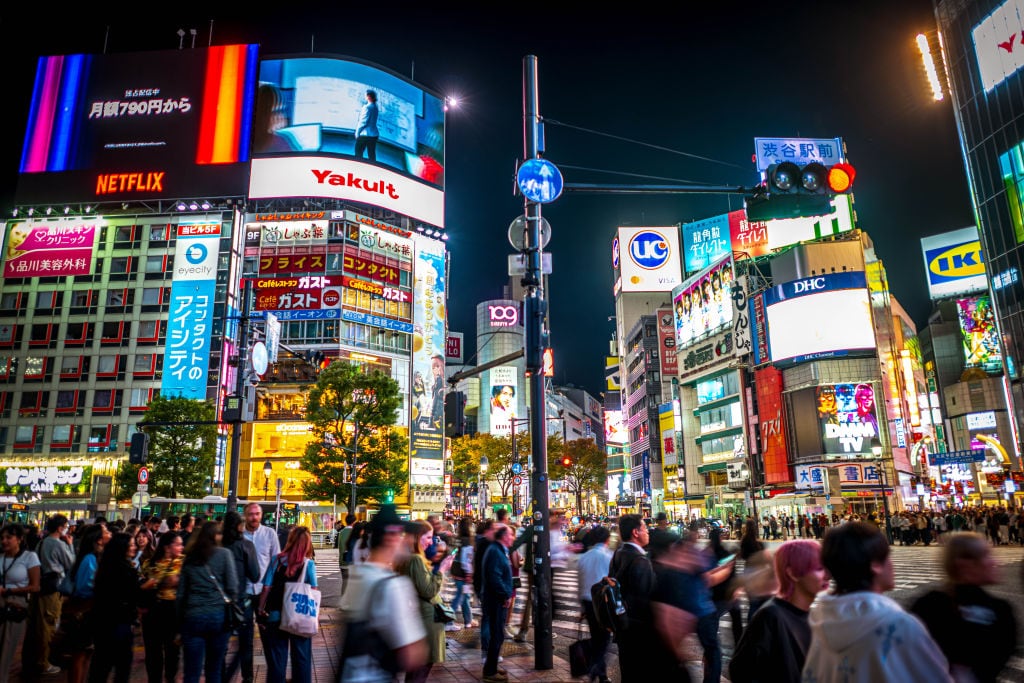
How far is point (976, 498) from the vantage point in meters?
78.5

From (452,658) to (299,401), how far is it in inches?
2231

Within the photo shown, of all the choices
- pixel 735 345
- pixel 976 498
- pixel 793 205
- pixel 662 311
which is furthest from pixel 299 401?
pixel 976 498

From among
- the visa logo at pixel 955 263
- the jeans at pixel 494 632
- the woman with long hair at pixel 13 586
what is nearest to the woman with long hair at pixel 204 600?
the woman with long hair at pixel 13 586

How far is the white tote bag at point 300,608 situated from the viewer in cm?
643

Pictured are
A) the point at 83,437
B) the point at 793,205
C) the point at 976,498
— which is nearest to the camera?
the point at 793,205

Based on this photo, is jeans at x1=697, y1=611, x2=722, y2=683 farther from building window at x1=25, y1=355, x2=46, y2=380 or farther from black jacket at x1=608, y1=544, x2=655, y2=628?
building window at x1=25, y1=355, x2=46, y2=380

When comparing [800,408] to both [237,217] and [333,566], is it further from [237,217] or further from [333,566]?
[237,217]

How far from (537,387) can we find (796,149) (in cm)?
7808

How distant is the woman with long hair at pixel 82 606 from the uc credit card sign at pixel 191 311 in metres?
56.3

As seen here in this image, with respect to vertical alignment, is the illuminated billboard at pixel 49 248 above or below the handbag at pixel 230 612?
above

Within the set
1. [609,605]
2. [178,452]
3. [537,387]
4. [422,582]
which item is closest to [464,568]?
[537,387]

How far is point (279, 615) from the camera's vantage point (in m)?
6.62

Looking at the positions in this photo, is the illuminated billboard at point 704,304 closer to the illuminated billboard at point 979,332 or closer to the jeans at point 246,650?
the illuminated billboard at point 979,332

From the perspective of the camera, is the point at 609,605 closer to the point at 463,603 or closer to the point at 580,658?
the point at 580,658
